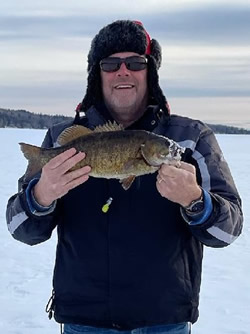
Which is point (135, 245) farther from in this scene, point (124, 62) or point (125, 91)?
point (124, 62)

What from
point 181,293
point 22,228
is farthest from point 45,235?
point 181,293

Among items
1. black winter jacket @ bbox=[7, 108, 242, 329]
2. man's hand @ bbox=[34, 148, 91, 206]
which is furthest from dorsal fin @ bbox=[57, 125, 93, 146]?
black winter jacket @ bbox=[7, 108, 242, 329]

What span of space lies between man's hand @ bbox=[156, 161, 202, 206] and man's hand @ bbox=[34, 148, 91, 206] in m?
0.40

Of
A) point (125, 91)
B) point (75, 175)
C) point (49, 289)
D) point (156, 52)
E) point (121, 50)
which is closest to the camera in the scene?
point (75, 175)

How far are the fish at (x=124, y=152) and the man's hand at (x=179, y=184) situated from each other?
0.06 meters

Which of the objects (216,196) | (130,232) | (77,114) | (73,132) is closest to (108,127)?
(73,132)

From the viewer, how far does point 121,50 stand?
3.39 metres

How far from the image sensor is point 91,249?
3.06 m

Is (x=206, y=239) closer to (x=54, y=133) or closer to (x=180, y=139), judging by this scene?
(x=180, y=139)

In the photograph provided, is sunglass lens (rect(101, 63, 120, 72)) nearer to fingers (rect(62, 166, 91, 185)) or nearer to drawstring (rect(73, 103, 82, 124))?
drawstring (rect(73, 103, 82, 124))

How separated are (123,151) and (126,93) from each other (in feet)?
1.59

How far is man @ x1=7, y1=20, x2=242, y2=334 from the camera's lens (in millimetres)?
2902

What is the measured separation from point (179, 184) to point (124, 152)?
13.3 inches

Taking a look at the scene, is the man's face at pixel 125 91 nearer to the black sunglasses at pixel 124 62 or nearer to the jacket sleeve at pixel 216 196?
the black sunglasses at pixel 124 62
